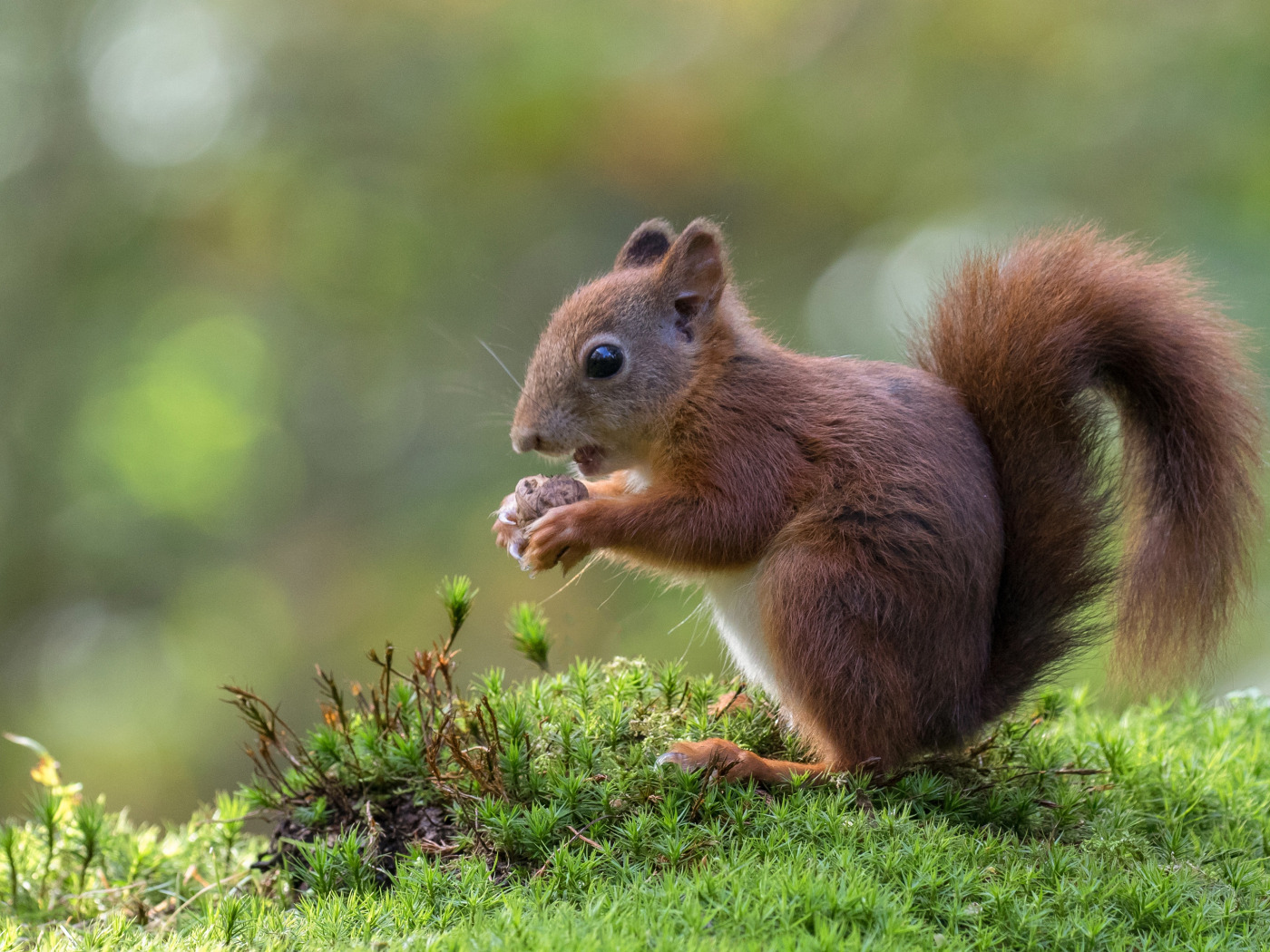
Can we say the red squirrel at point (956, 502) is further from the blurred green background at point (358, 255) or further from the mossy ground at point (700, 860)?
the blurred green background at point (358, 255)

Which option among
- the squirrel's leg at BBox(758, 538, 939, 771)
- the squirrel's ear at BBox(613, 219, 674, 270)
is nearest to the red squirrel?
the squirrel's leg at BBox(758, 538, 939, 771)

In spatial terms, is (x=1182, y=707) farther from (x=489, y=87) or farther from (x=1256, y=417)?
(x=489, y=87)

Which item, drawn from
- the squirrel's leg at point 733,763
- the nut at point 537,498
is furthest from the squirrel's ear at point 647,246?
the squirrel's leg at point 733,763

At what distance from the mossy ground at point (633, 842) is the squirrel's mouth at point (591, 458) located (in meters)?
0.47

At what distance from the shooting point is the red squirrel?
1.97 meters

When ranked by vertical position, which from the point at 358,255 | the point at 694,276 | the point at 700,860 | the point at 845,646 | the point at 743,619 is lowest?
the point at 700,860

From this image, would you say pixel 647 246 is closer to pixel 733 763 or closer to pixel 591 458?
pixel 591 458

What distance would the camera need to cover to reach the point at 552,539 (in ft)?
6.68

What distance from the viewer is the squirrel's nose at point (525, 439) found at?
7.29 ft

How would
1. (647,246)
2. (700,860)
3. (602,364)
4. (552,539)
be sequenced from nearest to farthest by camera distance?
(700,860) < (552,539) < (602,364) < (647,246)

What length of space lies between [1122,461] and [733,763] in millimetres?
1015

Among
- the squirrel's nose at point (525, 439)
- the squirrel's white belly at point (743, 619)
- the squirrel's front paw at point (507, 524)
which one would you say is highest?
the squirrel's nose at point (525, 439)

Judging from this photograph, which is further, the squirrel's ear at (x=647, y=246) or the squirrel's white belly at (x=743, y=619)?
the squirrel's ear at (x=647, y=246)

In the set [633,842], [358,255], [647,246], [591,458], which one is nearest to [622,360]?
[591,458]
